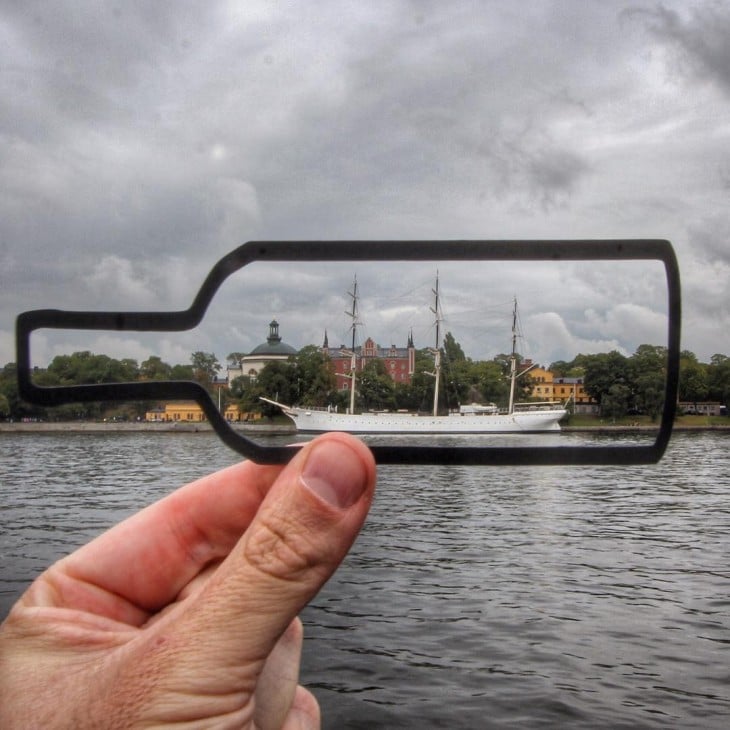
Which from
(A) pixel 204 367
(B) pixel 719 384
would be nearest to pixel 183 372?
(A) pixel 204 367

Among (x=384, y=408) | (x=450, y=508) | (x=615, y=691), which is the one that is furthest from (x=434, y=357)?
(x=450, y=508)

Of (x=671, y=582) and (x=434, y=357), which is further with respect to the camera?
(x=671, y=582)

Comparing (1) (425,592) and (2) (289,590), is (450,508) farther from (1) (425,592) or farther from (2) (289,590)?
(2) (289,590)

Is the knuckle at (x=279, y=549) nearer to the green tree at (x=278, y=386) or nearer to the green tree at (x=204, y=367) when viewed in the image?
the green tree at (x=204, y=367)

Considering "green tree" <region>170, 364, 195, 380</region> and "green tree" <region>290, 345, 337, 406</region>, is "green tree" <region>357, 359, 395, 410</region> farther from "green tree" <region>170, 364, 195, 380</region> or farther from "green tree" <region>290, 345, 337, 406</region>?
"green tree" <region>170, 364, 195, 380</region>

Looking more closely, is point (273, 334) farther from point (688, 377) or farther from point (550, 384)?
point (688, 377)

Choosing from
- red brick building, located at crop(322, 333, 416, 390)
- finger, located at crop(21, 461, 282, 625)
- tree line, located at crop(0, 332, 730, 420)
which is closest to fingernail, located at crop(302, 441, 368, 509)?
tree line, located at crop(0, 332, 730, 420)
